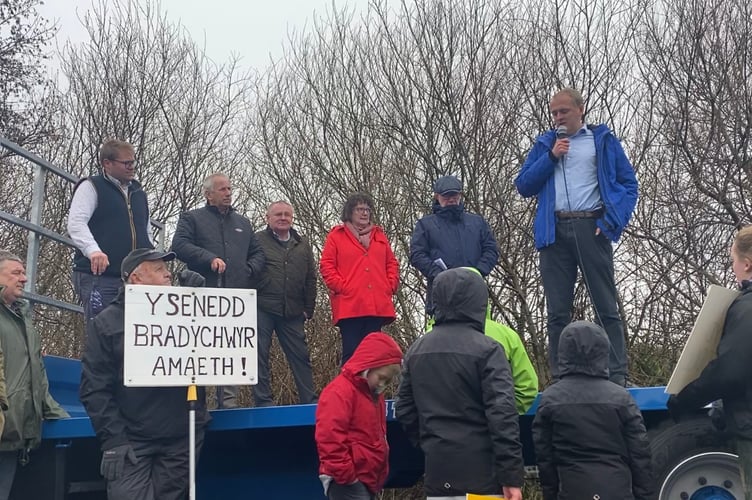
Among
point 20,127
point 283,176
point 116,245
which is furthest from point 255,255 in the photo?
point 20,127

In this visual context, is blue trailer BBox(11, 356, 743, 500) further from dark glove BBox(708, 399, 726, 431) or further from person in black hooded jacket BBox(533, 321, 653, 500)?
person in black hooded jacket BBox(533, 321, 653, 500)

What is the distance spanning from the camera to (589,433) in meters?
4.66

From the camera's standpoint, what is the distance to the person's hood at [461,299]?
4883mm

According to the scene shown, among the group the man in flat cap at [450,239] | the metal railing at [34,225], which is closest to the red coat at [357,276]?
the man in flat cap at [450,239]

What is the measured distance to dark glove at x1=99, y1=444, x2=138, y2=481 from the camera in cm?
525

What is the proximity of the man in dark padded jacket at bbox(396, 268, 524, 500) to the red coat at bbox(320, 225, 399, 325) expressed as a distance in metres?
2.28

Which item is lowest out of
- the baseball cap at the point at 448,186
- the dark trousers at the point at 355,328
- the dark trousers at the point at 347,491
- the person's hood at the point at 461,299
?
the dark trousers at the point at 347,491

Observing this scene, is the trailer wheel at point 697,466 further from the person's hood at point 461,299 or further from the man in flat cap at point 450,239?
the man in flat cap at point 450,239

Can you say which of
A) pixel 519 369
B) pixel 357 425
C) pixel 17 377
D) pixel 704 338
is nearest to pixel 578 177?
pixel 519 369

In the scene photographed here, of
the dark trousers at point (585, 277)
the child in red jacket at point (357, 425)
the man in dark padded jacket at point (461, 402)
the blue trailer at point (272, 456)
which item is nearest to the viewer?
the man in dark padded jacket at point (461, 402)

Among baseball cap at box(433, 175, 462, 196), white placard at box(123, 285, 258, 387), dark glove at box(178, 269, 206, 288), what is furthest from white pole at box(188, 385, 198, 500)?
baseball cap at box(433, 175, 462, 196)

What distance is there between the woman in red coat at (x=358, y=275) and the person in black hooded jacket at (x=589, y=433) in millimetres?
2608

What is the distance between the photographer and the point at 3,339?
18.8 feet

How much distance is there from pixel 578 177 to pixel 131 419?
3.17 meters
